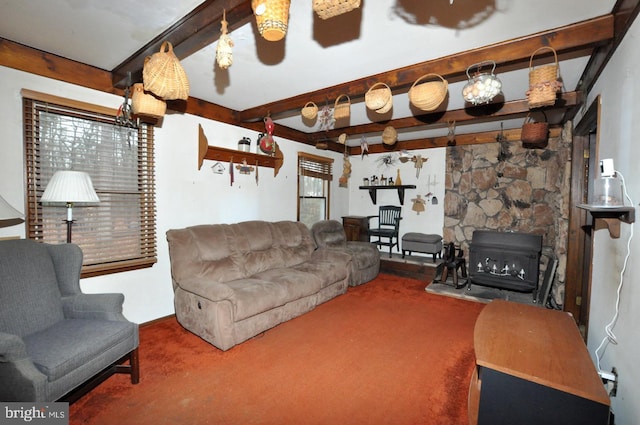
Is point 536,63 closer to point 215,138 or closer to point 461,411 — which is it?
point 461,411

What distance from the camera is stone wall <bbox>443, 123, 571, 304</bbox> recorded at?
4480 mm

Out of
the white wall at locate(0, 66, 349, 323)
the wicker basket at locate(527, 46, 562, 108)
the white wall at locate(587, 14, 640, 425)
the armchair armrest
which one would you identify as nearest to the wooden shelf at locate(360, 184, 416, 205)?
the white wall at locate(0, 66, 349, 323)

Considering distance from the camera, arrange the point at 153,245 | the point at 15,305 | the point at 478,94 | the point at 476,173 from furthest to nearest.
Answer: the point at 476,173 < the point at 153,245 < the point at 478,94 < the point at 15,305

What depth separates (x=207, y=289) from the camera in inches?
101

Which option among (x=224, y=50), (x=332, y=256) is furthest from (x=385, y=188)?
(x=224, y=50)

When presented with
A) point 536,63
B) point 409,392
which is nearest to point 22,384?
point 409,392

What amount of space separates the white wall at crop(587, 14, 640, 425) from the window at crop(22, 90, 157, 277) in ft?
12.1

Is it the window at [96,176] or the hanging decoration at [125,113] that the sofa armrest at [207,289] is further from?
the hanging decoration at [125,113]

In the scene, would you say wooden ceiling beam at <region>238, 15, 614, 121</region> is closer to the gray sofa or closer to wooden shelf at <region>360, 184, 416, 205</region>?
the gray sofa

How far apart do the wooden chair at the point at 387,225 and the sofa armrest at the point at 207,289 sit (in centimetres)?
358

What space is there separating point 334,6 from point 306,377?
229 centimetres

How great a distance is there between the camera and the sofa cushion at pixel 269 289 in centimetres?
257

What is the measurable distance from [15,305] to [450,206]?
5519 millimetres

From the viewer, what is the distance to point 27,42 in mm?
2180
